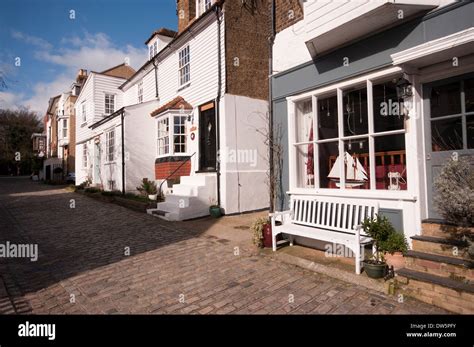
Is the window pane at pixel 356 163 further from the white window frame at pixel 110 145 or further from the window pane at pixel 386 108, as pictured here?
the white window frame at pixel 110 145

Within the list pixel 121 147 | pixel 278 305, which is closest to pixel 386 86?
pixel 278 305

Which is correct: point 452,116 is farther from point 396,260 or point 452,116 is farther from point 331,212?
point 331,212

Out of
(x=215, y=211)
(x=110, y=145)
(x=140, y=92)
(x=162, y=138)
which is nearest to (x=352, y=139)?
(x=215, y=211)

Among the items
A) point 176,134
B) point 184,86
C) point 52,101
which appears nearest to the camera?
point 176,134

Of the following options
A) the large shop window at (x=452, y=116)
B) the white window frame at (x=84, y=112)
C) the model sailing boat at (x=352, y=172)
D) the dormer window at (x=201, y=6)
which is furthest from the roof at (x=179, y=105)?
the white window frame at (x=84, y=112)

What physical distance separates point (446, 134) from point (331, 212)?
231 cm

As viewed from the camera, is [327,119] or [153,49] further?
[153,49]

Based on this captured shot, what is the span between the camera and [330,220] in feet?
18.9

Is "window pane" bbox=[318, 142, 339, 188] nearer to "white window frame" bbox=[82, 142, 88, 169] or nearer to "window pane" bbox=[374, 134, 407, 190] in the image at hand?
"window pane" bbox=[374, 134, 407, 190]

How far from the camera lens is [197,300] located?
13.2 feet

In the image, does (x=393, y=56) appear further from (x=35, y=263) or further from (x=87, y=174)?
(x=87, y=174)

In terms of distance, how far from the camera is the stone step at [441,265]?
3609 millimetres

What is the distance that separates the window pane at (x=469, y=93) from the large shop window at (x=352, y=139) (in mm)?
927
